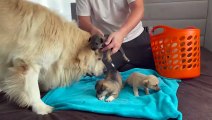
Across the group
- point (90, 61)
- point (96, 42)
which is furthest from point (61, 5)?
point (96, 42)

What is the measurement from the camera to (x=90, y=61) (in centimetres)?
163

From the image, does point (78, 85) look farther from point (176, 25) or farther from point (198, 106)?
point (176, 25)

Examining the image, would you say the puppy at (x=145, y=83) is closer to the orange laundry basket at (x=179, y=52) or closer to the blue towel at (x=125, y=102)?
the blue towel at (x=125, y=102)

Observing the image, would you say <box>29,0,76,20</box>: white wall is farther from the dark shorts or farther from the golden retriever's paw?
the golden retriever's paw

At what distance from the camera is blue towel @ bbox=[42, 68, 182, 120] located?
4.35 ft

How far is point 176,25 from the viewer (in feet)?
10.6

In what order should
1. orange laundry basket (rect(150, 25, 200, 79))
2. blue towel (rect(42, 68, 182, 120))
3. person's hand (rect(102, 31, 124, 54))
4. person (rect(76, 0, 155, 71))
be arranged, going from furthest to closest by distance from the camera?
1. person (rect(76, 0, 155, 71))
2. orange laundry basket (rect(150, 25, 200, 79))
3. person's hand (rect(102, 31, 124, 54))
4. blue towel (rect(42, 68, 182, 120))

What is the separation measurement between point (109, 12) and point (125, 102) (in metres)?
0.93

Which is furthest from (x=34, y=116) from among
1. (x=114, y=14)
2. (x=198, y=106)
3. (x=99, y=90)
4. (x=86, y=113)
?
(x=114, y=14)

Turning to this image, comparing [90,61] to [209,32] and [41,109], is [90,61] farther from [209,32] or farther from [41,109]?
[209,32]

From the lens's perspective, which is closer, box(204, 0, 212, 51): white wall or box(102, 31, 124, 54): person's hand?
box(102, 31, 124, 54): person's hand

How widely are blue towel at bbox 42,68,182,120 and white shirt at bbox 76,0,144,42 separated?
577mm

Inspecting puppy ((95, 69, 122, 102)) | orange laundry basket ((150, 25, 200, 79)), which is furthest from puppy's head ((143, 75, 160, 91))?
orange laundry basket ((150, 25, 200, 79))

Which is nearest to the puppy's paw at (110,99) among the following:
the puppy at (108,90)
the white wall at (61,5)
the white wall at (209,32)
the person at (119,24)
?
the puppy at (108,90)
